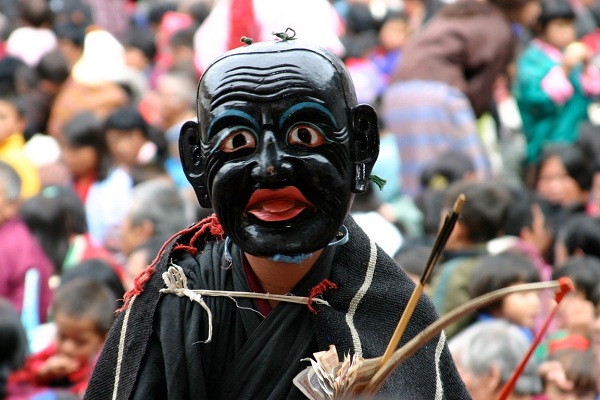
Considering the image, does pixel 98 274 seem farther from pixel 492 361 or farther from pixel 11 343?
pixel 492 361

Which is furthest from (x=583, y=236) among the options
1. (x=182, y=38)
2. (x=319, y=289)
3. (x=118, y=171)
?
(x=182, y=38)

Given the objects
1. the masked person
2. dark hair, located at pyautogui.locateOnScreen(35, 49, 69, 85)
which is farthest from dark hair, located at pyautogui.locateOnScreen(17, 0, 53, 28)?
the masked person

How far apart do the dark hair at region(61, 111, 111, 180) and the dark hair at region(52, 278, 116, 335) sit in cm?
298

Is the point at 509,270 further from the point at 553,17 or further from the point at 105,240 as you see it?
the point at 553,17

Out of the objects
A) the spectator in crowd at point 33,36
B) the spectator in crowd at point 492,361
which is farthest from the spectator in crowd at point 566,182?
the spectator in crowd at point 33,36

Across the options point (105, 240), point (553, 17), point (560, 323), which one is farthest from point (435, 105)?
point (560, 323)

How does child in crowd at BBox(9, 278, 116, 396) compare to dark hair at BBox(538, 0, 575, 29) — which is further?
dark hair at BBox(538, 0, 575, 29)

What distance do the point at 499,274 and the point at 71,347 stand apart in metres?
1.72

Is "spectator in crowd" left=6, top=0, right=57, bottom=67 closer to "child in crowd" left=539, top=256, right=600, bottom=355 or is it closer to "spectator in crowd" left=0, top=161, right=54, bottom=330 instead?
"spectator in crowd" left=0, top=161, right=54, bottom=330

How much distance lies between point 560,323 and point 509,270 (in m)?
0.74

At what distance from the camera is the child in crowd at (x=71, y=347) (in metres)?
5.30

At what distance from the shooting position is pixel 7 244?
23.1 ft

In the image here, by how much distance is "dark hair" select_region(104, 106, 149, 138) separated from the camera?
8945 millimetres

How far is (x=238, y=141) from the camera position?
9.39ft
